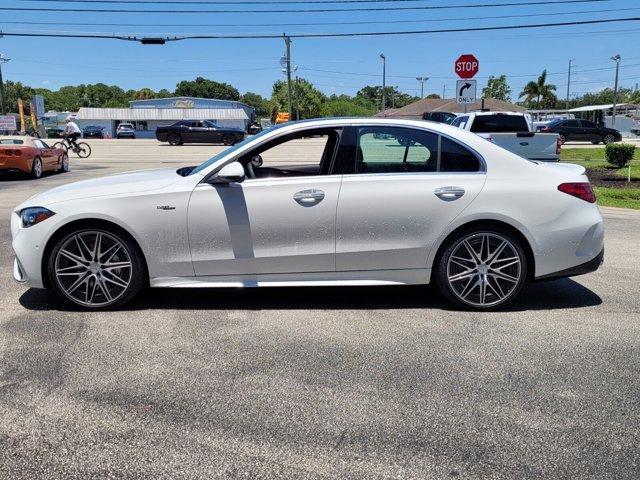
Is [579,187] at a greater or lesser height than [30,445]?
greater

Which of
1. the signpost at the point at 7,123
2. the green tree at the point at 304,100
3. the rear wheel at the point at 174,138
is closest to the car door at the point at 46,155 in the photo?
the signpost at the point at 7,123

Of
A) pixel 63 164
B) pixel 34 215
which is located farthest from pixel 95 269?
pixel 63 164

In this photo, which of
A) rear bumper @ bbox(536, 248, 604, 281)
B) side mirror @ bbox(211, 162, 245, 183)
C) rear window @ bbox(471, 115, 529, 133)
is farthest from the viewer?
rear window @ bbox(471, 115, 529, 133)

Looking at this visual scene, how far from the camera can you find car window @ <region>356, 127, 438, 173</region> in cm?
519

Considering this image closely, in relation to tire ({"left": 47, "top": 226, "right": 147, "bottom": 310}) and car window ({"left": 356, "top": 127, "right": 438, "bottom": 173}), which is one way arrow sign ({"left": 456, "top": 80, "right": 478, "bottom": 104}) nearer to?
car window ({"left": 356, "top": 127, "right": 438, "bottom": 173})

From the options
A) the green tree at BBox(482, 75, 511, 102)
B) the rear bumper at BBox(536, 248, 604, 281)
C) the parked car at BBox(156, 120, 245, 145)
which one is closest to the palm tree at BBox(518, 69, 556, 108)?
the green tree at BBox(482, 75, 511, 102)

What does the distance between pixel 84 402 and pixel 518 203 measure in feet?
12.1

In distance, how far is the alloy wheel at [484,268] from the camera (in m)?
5.12

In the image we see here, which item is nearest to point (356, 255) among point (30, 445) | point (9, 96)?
point (30, 445)

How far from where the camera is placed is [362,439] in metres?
3.15

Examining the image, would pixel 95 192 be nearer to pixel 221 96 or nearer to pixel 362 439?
pixel 362 439

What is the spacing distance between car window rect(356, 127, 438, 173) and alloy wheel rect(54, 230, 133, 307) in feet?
7.49

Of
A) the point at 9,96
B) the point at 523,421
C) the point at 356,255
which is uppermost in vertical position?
the point at 9,96

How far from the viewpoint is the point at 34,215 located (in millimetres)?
4980
